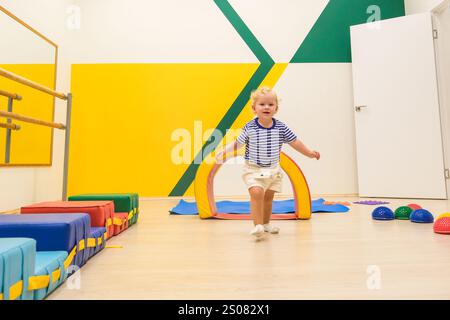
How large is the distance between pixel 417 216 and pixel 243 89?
91.8 inches

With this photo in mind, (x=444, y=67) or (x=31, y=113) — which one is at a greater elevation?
(x=444, y=67)

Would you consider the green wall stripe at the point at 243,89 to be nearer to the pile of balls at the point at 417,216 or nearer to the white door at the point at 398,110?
the white door at the point at 398,110

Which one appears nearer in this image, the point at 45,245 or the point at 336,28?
the point at 45,245

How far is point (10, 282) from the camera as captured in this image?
625 millimetres

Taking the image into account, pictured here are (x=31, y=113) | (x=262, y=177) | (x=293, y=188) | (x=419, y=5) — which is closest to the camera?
(x=262, y=177)

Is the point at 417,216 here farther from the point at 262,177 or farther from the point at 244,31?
the point at 244,31

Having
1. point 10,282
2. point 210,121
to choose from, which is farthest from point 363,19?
point 10,282

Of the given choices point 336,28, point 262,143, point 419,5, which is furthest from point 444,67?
point 262,143

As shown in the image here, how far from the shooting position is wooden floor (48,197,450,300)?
2.69ft

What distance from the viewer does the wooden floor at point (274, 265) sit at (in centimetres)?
82

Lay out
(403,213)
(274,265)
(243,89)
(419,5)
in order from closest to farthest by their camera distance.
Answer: (274,265), (403,213), (419,5), (243,89)

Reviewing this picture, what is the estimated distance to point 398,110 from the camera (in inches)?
129

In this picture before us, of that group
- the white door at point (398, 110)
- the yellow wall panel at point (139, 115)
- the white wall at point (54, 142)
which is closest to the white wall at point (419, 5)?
the white door at point (398, 110)
